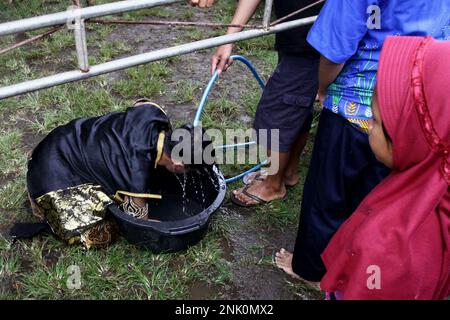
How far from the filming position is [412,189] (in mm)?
1331

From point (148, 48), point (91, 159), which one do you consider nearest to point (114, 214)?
point (91, 159)

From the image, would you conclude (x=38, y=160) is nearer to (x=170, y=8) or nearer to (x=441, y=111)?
(x=441, y=111)

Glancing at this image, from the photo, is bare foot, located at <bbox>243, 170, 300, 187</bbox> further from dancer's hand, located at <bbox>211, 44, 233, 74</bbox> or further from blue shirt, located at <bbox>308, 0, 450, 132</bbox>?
blue shirt, located at <bbox>308, 0, 450, 132</bbox>

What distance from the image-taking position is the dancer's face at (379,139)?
1.36 meters

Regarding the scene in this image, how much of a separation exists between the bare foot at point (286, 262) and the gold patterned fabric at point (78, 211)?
0.94 m

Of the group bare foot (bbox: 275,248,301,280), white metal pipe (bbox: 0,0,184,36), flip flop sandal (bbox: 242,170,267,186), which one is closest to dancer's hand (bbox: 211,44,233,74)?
white metal pipe (bbox: 0,0,184,36)

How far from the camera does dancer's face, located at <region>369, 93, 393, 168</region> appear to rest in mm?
1358

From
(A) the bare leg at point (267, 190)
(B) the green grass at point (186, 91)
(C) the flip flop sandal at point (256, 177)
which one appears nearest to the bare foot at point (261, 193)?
(A) the bare leg at point (267, 190)

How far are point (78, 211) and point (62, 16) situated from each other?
1139 mm

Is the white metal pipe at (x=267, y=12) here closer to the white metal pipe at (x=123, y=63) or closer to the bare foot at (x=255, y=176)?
the white metal pipe at (x=123, y=63)

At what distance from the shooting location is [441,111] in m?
1.15

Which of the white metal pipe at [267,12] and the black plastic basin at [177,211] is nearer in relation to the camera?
the white metal pipe at [267,12]

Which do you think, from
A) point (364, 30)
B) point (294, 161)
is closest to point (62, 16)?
point (364, 30)

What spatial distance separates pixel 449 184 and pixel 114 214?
162 centimetres
